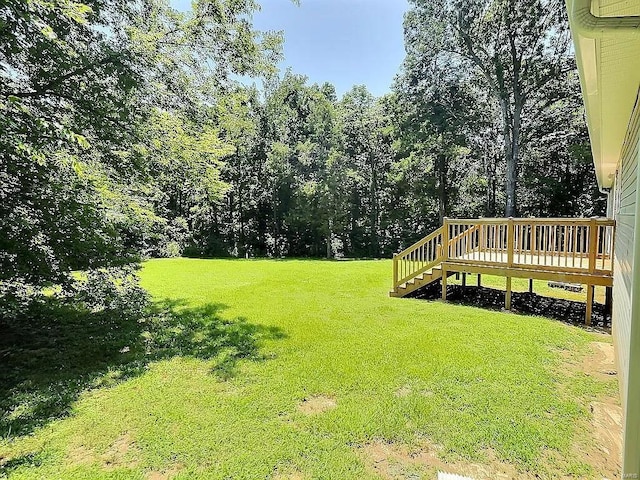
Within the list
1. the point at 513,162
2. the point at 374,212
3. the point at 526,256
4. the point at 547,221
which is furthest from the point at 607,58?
the point at 374,212

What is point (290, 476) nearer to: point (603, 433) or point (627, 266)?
point (603, 433)

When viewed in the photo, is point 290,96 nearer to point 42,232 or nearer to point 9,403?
point 42,232

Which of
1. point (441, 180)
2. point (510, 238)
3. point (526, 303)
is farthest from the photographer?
point (441, 180)

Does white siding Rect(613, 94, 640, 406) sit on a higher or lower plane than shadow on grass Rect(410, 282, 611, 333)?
higher

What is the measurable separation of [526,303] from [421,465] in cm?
672

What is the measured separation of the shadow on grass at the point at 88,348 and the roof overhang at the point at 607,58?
186 inches

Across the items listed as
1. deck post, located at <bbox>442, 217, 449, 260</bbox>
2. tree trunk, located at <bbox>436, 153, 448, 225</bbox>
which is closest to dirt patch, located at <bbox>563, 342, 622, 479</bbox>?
deck post, located at <bbox>442, 217, 449, 260</bbox>

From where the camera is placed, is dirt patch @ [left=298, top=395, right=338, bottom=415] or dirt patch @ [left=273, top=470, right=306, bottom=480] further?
dirt patch @ [left=298, top=395, right=338, bottom=415]

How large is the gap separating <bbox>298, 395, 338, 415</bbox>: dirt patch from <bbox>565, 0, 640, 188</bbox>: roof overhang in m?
3.55

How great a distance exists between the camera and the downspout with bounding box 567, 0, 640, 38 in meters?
1.46

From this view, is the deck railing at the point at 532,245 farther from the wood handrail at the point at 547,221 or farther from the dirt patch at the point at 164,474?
the dirt patch at the point at 164,474

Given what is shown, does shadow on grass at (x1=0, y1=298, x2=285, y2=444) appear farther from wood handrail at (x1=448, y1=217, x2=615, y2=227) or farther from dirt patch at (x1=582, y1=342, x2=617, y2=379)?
wood handrail at (x1=448, y1=217, x2=615, y2=227)

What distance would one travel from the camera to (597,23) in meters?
1.50

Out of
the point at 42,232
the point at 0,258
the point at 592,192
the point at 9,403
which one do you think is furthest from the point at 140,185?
the point at 592,192
